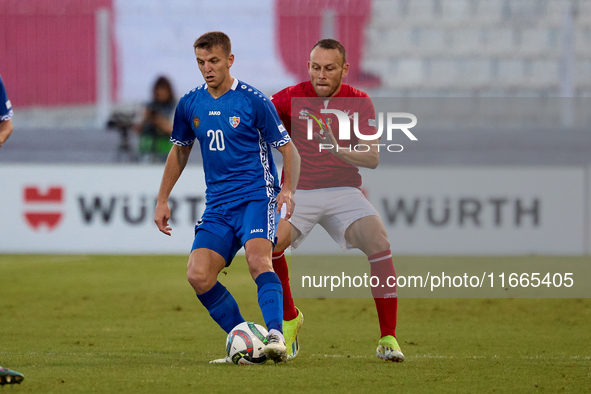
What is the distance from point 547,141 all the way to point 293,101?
970cm

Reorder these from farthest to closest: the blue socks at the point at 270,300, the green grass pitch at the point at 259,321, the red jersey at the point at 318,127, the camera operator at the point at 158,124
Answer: the camera operator at the point at 158,124, the red jersey at the point at 318,127, the blue socks at the point at 270,300, the green grass pitch at the point at 259,321

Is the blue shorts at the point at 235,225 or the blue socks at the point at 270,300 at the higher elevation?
the blue shorts at the point at 235,225

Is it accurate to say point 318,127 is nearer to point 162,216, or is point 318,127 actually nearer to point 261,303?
point 162,216

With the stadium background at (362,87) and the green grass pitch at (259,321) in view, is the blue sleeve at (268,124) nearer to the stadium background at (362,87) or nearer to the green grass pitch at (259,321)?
the green grass pitch at (259,321)

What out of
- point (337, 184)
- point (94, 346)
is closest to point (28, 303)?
point (94, 346)

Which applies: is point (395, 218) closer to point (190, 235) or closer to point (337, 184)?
point (190, 235)

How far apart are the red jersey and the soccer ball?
1.33m

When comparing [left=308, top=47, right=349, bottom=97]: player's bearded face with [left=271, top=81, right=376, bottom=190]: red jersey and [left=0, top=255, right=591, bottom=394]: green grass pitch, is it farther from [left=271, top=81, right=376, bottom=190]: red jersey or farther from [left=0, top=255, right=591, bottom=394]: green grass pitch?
[left=0, top=255, right=591, bottom=394]: green grass pitch

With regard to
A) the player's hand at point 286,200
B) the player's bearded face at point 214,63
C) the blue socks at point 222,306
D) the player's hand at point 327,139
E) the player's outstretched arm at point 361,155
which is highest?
the player's bearded face at point 214,63

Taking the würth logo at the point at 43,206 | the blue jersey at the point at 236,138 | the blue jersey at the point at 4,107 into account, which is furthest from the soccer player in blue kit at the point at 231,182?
the würth logo at the point at 43,206

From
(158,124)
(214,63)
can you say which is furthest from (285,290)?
(158,124)

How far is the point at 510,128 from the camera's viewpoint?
1405cm

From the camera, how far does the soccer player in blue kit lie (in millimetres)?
4434

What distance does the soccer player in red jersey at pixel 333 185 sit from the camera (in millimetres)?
4953
